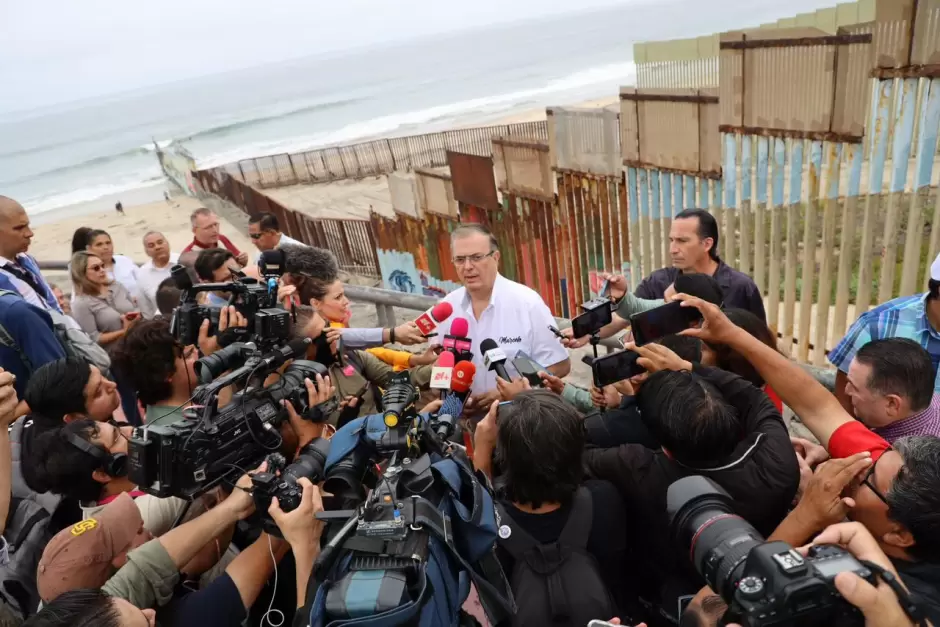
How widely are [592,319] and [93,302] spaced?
13.6ft

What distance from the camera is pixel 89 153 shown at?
5347 centimetres

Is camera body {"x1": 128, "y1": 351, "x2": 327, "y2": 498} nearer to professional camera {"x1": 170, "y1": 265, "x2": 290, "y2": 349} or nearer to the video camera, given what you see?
professional camera {"x1": 170, "y1": 265, "x2": 290, "y2": 349}

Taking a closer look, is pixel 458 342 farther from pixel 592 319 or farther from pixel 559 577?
pixel 559 577

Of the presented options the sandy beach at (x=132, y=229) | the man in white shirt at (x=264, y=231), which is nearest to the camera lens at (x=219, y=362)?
the man in white shirt at (x=264, y=231)

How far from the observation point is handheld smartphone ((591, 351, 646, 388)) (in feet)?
7.50

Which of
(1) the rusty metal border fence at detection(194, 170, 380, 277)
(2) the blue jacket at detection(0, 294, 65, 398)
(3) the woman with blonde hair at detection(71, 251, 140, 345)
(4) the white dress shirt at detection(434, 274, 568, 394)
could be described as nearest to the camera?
(4) the white dress shirt at detection(434, 274, 568, 394)

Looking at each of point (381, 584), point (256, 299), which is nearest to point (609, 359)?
point (381, 584)

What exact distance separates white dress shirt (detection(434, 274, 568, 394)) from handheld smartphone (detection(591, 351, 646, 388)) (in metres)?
0.93

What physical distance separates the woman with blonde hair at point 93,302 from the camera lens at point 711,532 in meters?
4.41

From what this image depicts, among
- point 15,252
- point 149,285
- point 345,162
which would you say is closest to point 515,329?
point 15,252

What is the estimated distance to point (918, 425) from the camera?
2.12 m

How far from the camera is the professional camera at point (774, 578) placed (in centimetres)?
123

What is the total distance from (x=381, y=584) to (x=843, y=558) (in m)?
1.04

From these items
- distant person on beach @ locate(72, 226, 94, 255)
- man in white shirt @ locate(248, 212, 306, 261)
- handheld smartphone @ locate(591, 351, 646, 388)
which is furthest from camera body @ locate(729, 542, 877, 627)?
distant person on beach @ locate(72, 226, 94, 255)
